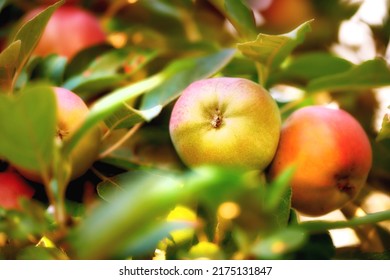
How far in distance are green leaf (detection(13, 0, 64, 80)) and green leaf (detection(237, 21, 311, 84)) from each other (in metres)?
0.25

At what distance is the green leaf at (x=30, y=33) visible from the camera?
0.72m

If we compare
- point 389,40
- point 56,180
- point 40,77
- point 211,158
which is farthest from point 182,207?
point 389,40

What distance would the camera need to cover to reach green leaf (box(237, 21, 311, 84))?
0.70m

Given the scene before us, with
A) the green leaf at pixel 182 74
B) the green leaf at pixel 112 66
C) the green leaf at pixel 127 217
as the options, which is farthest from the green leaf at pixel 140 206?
the green leaf at pixel 112 66

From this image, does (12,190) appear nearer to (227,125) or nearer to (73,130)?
(73,130)

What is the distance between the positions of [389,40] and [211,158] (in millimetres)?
673

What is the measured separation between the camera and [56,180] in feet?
1.70

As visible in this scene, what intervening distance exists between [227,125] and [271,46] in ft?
0.44

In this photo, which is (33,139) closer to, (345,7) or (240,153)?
(240,153)

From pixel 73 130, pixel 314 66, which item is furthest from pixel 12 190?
pixel 314 66

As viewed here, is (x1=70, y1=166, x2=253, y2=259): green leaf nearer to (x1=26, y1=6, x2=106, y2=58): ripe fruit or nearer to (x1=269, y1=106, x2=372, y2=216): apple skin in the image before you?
(x1=269, y1=106, x2=372, y2=216): apple skin
